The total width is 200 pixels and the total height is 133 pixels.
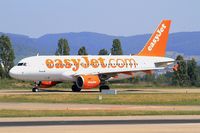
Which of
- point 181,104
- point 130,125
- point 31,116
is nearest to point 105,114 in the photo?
point 31,116

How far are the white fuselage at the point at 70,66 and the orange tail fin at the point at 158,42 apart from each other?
245 centimetres

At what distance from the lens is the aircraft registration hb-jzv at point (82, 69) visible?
63500mm

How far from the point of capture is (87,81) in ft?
207

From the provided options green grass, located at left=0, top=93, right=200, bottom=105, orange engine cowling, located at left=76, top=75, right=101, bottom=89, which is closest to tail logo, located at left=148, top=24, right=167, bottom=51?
orange engine cowling, located at left=76, top=75, right=101, bottom=89

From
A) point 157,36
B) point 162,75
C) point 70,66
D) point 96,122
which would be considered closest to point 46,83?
point 70,66

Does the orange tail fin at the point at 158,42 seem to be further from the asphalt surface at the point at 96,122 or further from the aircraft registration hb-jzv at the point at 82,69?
the asphalt surface at the point at 96,122

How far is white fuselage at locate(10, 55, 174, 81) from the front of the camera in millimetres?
63531

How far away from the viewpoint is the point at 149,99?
49.4 metres

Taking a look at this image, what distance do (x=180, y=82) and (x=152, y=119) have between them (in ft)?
212

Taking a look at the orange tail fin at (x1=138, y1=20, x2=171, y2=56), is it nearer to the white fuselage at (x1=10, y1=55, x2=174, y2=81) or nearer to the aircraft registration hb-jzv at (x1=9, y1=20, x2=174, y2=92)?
the aircraft registration hb-jzv at (x1=9, y1=20, x2=174, y2=92)

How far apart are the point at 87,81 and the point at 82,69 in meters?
3.03

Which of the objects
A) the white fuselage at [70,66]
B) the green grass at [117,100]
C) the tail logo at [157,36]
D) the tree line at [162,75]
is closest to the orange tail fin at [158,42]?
the tail logo at [157,36]

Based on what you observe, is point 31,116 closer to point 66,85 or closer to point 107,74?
point 107,74

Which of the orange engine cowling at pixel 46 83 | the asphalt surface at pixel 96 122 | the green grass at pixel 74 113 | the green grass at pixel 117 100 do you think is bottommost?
the asphalt surface at pixel 96 122
